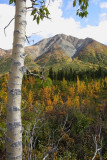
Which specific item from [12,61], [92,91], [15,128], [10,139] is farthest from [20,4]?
[92,91]

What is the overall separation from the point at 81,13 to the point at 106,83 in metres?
45.6

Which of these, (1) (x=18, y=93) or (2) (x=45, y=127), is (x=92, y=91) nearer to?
(2) (x=45, y=127)

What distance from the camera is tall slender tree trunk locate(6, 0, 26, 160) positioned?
1206mm

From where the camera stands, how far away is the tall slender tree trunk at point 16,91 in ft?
3.96

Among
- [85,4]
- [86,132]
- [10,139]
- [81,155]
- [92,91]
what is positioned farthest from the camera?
[92,91]

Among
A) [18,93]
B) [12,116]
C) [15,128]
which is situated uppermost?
[18,93]

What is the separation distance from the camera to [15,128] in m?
1.22

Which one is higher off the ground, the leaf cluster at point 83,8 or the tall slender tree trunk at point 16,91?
the leaf cluster at point 83,8

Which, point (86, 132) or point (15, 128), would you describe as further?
point (86, 132)

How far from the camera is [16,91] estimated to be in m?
1.27

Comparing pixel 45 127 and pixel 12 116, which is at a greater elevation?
pixel 12 116

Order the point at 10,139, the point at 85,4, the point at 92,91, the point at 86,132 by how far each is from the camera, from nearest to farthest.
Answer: the point at 10,139, the point at 85,4, the point at 86,132, the point at 92,91

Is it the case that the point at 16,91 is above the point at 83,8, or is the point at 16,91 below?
below

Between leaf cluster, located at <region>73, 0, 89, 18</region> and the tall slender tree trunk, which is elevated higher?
leaf cluster, located at <region>73, 0, 89, 18</region>
